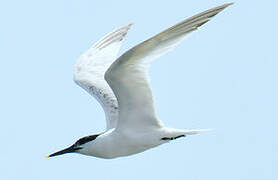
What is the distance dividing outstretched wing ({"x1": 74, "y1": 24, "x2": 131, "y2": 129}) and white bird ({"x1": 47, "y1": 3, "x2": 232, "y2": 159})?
0.01 metres

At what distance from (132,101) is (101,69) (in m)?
3.26

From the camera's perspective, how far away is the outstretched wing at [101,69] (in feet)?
39.2

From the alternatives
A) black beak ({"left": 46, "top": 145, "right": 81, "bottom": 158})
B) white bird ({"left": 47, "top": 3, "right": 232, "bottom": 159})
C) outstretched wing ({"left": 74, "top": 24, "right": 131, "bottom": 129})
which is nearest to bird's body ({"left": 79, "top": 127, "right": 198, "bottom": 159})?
white bird ({"left": 47, "top": 3, "right": 232, "bottom": 159})

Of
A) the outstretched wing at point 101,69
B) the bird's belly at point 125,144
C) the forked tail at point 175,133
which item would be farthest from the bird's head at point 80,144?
the forked tail at point 175,133

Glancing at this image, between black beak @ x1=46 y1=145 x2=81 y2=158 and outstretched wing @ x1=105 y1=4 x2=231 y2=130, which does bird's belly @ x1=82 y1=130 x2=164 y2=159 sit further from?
black beak @ x1=46 y1=145 x2=81 y2=158

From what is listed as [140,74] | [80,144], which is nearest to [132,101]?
[140,74]

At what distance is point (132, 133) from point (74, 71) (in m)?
3.05

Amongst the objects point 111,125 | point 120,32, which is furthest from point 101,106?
point 120,32

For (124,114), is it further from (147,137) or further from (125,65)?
(125,65)

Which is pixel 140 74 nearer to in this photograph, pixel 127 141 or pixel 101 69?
pixel 127 141

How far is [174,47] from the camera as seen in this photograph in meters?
9.18

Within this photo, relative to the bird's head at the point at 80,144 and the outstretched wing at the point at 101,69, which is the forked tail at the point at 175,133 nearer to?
the bird's head at the point at 80,144

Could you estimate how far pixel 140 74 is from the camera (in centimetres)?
957

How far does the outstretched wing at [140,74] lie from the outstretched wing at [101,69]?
124 centimetres
